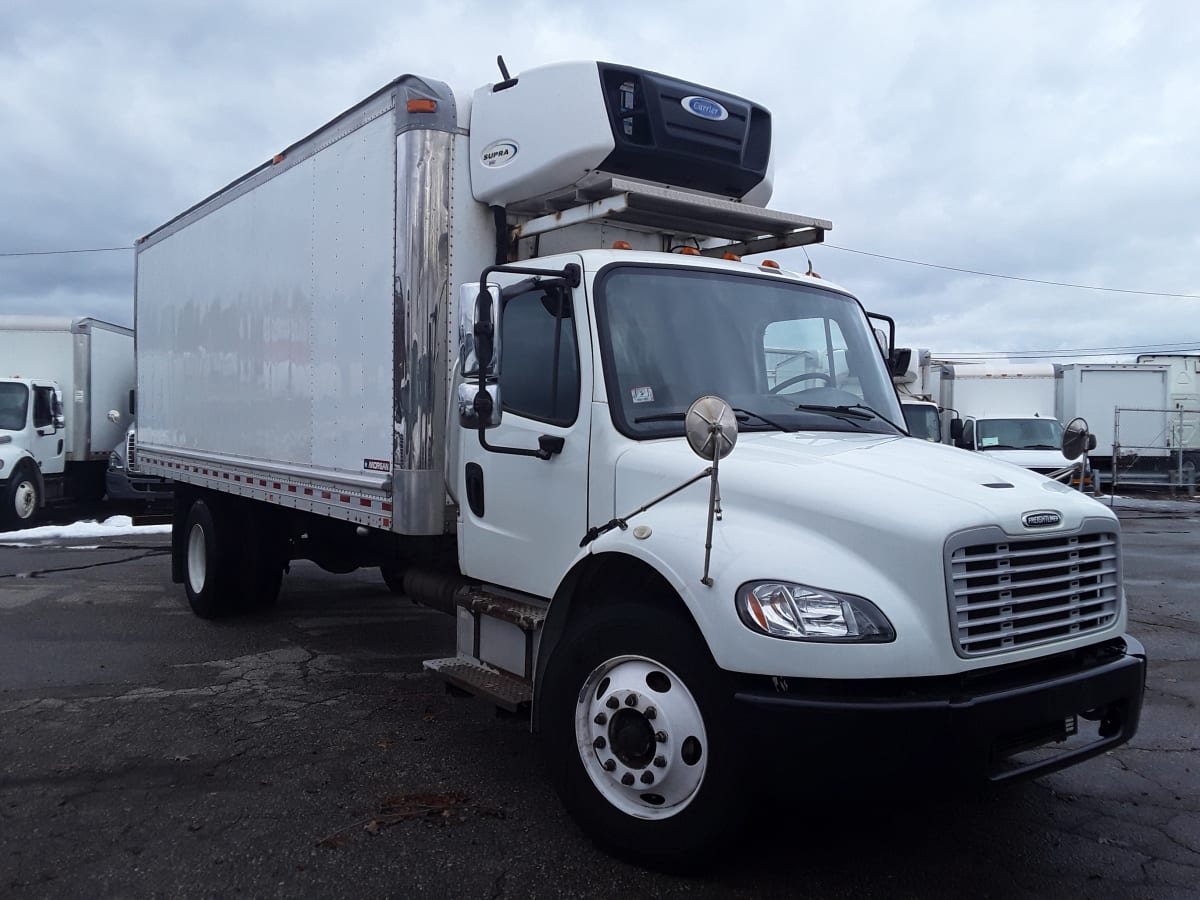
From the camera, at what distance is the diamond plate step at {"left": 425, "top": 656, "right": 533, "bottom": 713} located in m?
4.43

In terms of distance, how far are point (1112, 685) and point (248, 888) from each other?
10.5 ft

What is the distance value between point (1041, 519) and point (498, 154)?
3197mm

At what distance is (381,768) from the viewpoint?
192 inches

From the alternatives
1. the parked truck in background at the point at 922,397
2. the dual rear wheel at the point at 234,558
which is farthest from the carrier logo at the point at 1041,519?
the parked truck in background at the point at 922,397

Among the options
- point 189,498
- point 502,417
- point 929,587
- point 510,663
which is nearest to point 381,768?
point 510,663

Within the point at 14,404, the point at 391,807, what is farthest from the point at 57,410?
the point at 391,807

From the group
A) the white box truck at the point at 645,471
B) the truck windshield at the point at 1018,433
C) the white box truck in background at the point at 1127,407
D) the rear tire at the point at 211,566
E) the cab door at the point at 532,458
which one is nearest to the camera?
the white box truck at the point at 645,471

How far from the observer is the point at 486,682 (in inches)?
185

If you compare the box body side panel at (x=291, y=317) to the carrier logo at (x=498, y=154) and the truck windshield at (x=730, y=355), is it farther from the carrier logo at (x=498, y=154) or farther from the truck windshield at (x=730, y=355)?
the truck windshield at (x=730, y=355)

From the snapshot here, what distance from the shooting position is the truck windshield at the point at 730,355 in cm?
428

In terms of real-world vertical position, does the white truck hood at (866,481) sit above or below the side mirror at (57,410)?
below

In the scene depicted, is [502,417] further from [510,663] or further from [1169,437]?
[1169,437]

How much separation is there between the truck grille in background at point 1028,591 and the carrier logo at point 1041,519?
0.17 feet

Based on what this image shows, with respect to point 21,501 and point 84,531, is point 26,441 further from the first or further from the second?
point 84,531
